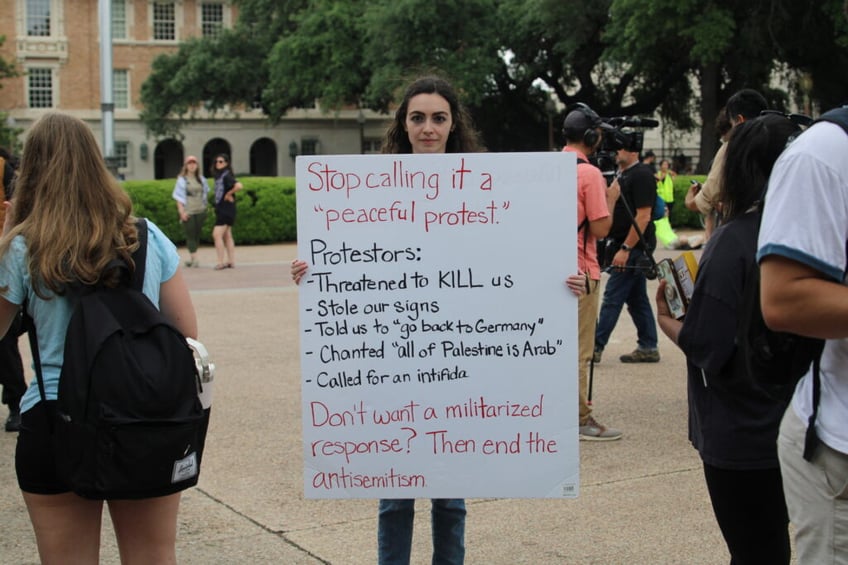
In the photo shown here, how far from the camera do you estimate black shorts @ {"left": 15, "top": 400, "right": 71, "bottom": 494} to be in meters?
2.87

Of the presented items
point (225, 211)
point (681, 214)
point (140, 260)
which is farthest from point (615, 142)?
point (681, 214)

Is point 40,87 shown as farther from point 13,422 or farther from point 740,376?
point 740,376

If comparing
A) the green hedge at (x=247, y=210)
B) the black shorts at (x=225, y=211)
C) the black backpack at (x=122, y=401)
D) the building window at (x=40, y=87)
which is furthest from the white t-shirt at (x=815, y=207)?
the building window at (x=40, y=87)

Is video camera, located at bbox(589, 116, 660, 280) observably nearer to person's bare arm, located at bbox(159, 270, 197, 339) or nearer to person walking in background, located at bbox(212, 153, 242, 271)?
person's bare arm, located at bbox(159, 270, 197, 339)

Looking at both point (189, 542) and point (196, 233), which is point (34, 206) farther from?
point (196, 233)

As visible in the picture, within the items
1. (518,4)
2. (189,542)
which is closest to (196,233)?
(189,542)

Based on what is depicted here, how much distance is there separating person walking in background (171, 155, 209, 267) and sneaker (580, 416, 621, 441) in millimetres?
11820

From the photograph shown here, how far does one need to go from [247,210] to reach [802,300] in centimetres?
2060

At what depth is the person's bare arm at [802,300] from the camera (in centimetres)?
208

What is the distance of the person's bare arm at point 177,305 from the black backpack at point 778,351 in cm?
153

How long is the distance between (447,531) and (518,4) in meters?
37.9

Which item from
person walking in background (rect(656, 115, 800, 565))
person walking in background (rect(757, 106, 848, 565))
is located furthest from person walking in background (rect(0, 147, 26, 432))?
person walking in background (rect(757, 106, 848, 565))

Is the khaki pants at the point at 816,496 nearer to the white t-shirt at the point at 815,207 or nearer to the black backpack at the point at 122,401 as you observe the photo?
the white t-shirt at the point at 815,207

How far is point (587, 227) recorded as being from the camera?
5816mm
